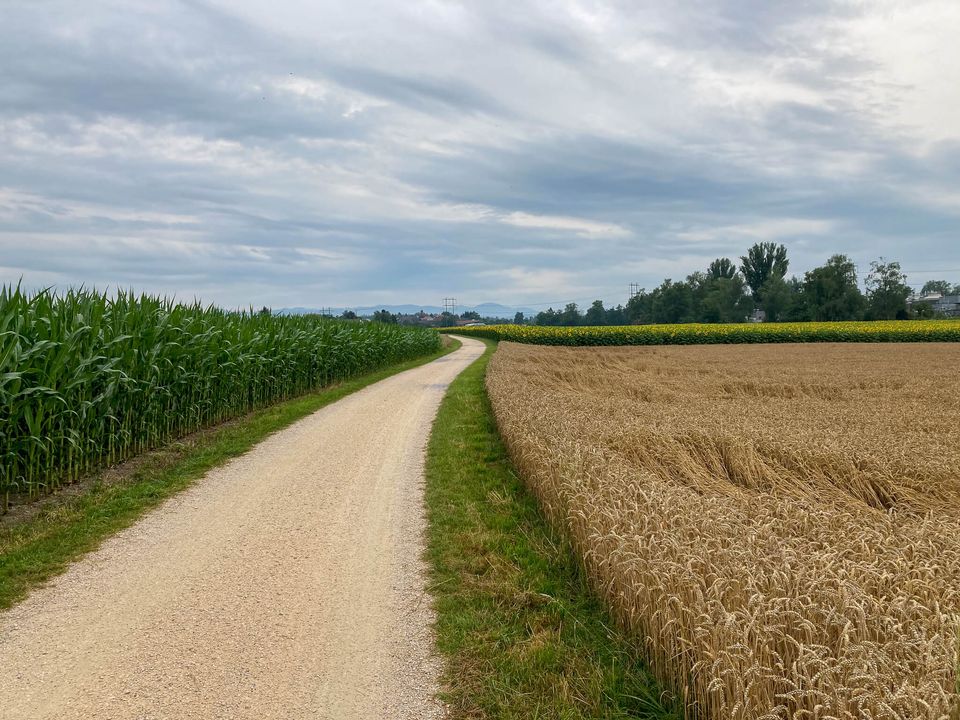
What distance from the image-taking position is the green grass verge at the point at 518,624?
13.1ft

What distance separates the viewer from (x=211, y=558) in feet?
20.7

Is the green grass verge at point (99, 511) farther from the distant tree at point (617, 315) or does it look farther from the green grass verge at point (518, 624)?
the distant tree at point (617, 315)

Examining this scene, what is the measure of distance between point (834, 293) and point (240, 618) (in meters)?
101

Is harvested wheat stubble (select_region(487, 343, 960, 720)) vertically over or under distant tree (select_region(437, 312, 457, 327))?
under

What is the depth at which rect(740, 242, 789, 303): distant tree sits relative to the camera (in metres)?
120

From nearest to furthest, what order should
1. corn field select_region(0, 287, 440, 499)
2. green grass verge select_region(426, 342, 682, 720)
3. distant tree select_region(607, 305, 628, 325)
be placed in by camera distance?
green grass verge select_region(426, 342, 682, 720) → corn field select_region(0, 287, 440, 499) → distant tree select_region(607, 305, 628, 325)

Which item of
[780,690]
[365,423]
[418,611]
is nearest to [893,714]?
[780,690]

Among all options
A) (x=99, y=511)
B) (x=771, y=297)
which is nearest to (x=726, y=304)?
(x=771, y=297)

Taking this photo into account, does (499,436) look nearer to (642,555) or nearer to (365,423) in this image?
(365,423)

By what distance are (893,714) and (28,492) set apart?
31.9ft

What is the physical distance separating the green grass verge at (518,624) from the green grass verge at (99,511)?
141 inches

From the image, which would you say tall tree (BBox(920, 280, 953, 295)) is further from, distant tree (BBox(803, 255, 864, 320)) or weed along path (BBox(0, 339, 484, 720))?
weed along path (BBox(0, 339, 484, 720))

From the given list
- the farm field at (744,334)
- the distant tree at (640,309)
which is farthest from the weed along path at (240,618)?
the distant tree at (640,309)

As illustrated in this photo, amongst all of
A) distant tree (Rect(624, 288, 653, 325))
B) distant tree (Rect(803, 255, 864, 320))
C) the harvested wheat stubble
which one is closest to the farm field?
distant tree (Rect(803, 255, 864, 320))
